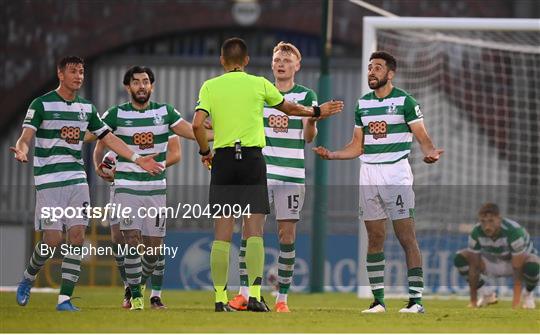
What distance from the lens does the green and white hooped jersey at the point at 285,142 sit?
11.5m

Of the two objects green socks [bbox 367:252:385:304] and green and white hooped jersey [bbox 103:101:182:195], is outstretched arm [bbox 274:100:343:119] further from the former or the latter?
green and white hooped jersey [bbox 103:101:182:195]

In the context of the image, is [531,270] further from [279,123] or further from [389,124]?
[279,123]

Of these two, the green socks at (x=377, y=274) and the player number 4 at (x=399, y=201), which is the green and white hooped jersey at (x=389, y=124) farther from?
the green socks at (x=377, y=274)

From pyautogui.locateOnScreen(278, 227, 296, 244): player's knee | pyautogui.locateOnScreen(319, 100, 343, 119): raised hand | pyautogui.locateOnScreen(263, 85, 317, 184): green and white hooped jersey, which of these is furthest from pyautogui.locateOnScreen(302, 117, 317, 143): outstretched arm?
pyautogui.locateOnScreen(278, 227, 296, 244): player's knee

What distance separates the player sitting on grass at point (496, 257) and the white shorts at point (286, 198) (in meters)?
4.14

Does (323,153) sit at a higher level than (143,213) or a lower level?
higher

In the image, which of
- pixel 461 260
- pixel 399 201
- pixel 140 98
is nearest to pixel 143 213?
pixel 140 98

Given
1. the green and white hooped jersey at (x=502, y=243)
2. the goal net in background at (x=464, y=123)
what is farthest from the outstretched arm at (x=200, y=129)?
the goal net in background at (x=464, y=123)

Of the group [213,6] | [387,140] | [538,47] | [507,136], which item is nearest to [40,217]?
[387,140]

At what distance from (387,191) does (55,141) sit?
101 inches

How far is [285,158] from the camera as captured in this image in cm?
1155

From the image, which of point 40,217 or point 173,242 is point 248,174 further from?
point 173,242

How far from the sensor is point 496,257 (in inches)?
610

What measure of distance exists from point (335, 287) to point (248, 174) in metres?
8.58
